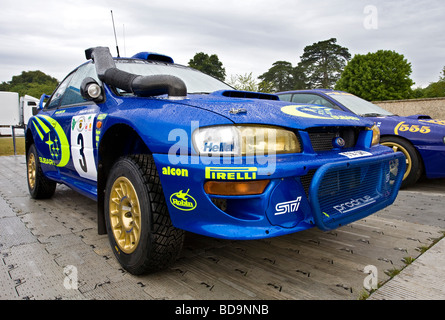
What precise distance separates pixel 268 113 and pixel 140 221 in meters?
0.95

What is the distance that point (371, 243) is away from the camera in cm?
250

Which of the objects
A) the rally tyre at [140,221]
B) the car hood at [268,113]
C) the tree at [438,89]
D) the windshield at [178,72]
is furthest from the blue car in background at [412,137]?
the tree at [438,89]

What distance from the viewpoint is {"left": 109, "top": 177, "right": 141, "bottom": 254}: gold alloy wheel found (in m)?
1.91

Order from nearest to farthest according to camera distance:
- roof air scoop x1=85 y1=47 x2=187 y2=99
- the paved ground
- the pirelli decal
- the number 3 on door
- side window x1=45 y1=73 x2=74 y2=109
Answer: the pirelli decal < the paved ground < roof air scoop x1=85 y1=47 x2=187 y2=99 < the number 3 on door < side window x1=45 y1=73 x2=74 y2=109

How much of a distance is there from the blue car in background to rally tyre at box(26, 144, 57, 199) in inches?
155

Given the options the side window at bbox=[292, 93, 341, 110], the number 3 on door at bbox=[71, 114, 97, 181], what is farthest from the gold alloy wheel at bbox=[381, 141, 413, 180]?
the number 3 on door at bbox=[71, 114, 97, 181]

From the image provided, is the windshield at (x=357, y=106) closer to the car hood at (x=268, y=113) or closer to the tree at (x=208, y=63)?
the car hood at (x=268, y=113)

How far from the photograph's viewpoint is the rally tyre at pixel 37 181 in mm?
3826

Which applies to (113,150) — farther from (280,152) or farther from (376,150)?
(376,150)

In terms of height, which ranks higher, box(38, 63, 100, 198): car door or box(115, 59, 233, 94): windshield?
box(115, 59, 233, 94): windshield
